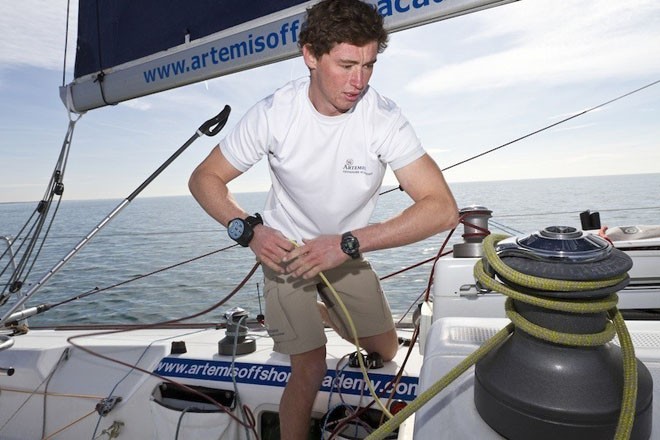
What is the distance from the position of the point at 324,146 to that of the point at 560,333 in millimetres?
1141

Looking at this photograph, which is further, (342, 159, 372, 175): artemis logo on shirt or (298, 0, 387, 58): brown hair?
(342, 159, 372, 175): artemis logo on shirt

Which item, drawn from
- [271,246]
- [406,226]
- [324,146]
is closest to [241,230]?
[271,246]

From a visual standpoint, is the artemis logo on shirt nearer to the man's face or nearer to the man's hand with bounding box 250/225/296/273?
the man's face

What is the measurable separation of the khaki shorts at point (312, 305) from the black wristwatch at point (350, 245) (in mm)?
501

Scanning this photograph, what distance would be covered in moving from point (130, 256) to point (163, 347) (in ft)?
38.3

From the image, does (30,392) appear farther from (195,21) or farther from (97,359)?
(195,21)

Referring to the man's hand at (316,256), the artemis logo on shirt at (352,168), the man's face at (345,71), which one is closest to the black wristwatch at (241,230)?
the man's hand at (316,256)

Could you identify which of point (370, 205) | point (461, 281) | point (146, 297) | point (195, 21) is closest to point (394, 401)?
point (461, 281)

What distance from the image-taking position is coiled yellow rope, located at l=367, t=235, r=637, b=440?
53 cm

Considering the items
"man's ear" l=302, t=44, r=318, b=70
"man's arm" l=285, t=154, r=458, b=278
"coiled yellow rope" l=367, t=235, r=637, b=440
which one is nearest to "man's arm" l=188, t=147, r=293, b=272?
"man's arm" l=285, t=154, r=458, b=278

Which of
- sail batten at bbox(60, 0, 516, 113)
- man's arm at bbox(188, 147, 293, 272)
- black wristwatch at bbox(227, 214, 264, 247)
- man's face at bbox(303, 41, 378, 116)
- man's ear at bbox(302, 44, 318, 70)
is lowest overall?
black wristwatch at bbox(227, 214, 264, 247)

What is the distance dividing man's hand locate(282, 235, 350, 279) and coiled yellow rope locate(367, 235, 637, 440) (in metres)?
0.73

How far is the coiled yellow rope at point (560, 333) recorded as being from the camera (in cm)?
53

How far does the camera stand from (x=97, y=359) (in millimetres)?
2500
